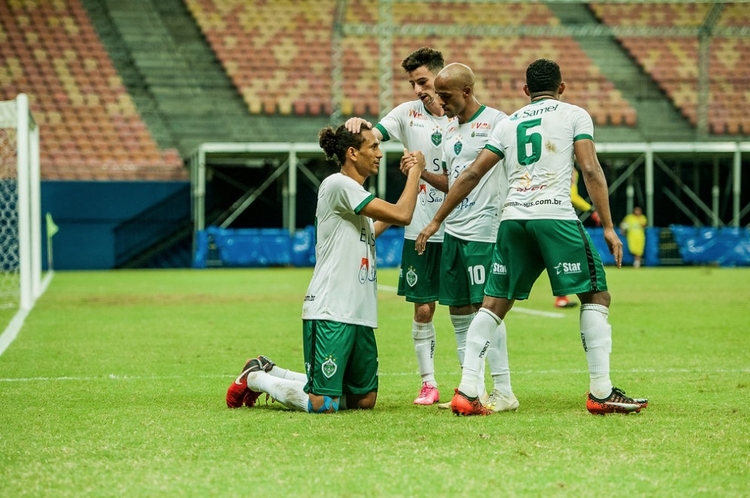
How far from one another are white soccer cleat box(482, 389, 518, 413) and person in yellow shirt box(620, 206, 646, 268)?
21.9m

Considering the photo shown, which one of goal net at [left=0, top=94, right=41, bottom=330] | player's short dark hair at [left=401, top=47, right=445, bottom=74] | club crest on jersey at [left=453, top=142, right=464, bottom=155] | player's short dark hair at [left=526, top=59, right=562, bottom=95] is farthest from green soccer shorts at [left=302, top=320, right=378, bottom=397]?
goal net at [left=0, top=94, right=41, bottom=330]

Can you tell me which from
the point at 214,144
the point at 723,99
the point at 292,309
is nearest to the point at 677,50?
the point at 723,99

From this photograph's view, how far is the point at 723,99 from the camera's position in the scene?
104 ft

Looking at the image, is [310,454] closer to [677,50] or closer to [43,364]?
[43,364]

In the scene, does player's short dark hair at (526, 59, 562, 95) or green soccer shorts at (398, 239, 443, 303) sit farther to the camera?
green soccer shorts at (398, 239, 443, 303)

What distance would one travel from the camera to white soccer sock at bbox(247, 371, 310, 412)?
19.2 ft

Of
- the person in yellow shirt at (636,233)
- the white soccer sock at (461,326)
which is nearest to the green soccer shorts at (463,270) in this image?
the white soccer sock at (461,326)

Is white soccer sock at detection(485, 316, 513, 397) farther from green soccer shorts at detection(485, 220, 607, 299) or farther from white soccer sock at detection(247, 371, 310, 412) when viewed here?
white soccer sock at detection(247, 371, 310, 412)

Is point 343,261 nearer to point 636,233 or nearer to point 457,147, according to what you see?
point 457,147

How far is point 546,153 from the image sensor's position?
19.1ft

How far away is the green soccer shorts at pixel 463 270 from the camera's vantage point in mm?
6363

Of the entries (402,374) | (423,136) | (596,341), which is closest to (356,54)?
(402,374)

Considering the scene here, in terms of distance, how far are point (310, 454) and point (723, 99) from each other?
1171 inches

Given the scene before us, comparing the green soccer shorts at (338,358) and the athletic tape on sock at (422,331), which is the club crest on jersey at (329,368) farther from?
the athletic tape on sock at (422,331)
